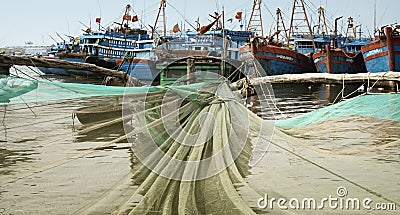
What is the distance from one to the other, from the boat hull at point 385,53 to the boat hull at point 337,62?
3.06 m

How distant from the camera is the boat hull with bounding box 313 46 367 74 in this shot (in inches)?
933

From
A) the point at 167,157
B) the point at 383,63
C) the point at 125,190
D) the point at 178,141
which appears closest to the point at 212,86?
the point at 178,141

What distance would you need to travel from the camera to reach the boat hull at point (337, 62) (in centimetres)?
2370

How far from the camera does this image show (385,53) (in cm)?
1917

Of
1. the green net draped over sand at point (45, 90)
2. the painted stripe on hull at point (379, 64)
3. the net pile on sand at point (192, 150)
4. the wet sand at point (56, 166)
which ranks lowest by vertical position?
the wet sand at point (56, 166)

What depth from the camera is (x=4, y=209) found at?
10.7ft

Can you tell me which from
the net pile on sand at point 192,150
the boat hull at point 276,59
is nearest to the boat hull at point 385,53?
the boat hull at point 276,59

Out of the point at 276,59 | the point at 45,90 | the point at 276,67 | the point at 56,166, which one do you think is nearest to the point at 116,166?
the point at 56,166

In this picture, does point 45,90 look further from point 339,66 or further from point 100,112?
point 339,66

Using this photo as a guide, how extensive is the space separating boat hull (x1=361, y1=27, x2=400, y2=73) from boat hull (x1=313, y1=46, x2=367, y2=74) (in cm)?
306

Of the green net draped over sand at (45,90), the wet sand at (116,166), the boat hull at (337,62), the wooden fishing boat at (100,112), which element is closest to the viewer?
the wet sand at (116,166)

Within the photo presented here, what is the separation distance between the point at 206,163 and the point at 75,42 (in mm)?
42820

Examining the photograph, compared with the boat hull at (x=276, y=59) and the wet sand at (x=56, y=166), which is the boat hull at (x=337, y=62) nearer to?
the boat hull at (x=276, y=59)

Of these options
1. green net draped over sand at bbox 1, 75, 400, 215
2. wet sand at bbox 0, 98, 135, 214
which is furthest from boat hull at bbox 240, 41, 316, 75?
wet sand at bbox 0, 98, 135, 214
